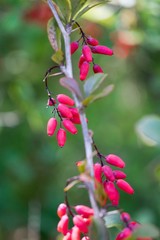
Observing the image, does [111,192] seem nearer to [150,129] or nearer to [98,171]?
[98,171]

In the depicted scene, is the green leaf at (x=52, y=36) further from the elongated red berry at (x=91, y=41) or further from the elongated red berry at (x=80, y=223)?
the elongated red berry at (x=80, y=223)

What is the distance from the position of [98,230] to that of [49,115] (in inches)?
86.6

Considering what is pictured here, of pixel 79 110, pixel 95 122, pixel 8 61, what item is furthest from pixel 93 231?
pixel 95 122

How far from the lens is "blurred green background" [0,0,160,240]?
11.5 ft

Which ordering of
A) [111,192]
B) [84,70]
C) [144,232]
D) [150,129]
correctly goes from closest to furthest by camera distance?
[144,232], [111,192], [84,70], [150,129]

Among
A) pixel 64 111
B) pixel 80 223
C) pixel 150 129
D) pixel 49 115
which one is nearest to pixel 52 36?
pixel 64 111

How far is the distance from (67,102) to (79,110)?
0.08 meters

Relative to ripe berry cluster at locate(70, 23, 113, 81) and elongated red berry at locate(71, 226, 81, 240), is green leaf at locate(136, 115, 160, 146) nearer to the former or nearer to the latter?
ripe berry cluster at locate(70, 23, 113, 81)

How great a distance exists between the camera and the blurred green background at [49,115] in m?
3.51

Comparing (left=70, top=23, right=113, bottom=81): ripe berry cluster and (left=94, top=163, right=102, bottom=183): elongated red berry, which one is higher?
(left=70, top=23, right=113, bottom=81): ripe berry cluster

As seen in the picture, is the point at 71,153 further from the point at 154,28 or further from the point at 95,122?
the point at 154,28

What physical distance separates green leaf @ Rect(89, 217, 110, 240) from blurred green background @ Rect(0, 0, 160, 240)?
2045mm

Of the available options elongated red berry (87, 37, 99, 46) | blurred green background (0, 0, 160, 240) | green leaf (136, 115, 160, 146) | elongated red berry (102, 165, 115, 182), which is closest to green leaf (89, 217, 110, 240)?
elongated red berry (102, 165, 115, 182)

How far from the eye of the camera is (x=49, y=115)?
134 inches
